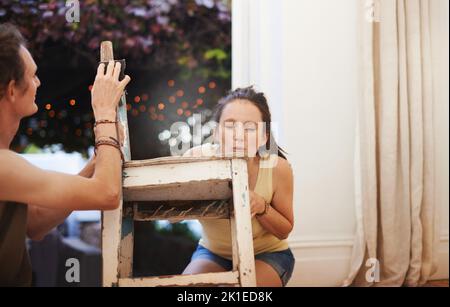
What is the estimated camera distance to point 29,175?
979 mm

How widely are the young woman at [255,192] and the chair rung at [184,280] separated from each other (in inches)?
10.0

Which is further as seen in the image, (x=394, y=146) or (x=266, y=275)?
(x=394, y=146)

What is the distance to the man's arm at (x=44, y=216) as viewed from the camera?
3.67 ft

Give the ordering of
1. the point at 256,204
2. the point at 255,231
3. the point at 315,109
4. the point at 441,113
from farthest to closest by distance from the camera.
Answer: the point at 441,113, the point at 315,109, the point at 255,231, the point at 256,204

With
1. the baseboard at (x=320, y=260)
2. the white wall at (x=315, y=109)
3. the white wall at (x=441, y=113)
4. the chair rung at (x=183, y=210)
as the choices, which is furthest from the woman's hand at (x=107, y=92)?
the white wall at (x=441, y=113)

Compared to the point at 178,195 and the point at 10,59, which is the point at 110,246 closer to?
the point at 178,195

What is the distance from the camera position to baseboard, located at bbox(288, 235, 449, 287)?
1.79 m

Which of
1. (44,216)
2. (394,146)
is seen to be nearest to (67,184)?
(44,216)

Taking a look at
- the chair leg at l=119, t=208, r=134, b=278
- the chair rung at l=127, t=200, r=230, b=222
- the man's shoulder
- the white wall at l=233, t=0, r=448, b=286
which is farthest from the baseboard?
the man's shoulder

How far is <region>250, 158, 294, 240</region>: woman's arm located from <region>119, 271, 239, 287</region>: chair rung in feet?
0.84

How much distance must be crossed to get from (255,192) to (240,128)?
6.9 inches

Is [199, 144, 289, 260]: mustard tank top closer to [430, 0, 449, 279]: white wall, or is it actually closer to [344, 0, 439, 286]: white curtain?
[344, 0, 439, 286]: white curtain

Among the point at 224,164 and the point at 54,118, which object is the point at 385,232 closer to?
the point at 224,164

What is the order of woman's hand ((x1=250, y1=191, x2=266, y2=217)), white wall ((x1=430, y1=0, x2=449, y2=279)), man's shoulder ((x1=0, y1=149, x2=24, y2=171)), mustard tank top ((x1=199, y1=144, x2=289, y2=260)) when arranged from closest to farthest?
man's shoulder ((x1=0, y1=149, x2=24, y2=171)) → woman's hand ((x1=250, y1=191, x2=266, y2=217)) → mustard tank top ((x1=199, y1=144, x2=289, y2=260)) → white wall ((x1=430, y1=0, x2=449, y2=279))
